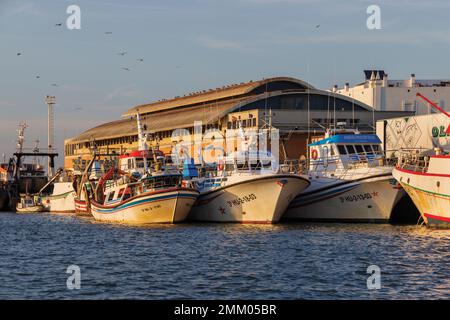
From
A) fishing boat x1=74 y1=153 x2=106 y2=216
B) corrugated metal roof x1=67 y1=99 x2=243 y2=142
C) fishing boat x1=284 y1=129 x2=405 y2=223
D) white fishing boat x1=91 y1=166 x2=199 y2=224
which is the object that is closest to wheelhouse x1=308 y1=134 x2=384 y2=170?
fishing boat x1=284 y1=129 x2=405 y2=223

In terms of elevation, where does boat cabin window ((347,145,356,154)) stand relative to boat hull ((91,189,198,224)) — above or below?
above

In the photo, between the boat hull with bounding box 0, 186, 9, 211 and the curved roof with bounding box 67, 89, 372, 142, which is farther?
the boat hull with bounding box 0, 186, 9, 211

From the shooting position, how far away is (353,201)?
201 ft

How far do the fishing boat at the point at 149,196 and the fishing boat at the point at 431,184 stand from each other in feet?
47.5

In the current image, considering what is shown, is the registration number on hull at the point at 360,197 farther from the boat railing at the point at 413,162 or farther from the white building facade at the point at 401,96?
the white building facade at the point at 401,96

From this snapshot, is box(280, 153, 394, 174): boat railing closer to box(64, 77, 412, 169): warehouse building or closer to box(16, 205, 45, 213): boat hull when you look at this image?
box(64, 77, 412, 169): warehouse building

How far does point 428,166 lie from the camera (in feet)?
179

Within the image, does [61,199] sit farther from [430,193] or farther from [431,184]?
[431,184]

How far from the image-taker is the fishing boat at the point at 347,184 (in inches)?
2371

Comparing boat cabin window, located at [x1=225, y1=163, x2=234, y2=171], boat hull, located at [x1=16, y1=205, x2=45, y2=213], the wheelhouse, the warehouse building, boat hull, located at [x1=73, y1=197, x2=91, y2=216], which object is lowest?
boat hull, located at [x1=16, y1=205, x2=45, y2=213]

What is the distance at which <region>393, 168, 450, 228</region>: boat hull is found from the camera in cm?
5259

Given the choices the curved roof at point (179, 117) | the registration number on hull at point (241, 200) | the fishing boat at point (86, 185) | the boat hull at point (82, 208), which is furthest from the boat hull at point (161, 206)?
the curved roof at point (179, 117)

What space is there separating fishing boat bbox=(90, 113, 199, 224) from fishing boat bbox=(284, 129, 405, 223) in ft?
28.0

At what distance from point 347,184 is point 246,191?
272 inches
